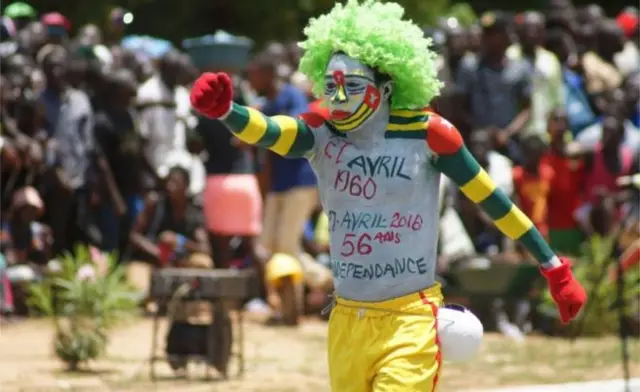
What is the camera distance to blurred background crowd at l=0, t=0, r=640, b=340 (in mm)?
13141

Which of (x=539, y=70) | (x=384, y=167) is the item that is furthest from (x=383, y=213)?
(x=539, y=70)

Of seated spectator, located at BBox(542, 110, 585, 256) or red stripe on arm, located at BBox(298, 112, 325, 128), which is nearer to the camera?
red stripe on arm, located at BBox(298, 112, 325, 128)

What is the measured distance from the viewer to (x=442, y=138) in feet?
21.9

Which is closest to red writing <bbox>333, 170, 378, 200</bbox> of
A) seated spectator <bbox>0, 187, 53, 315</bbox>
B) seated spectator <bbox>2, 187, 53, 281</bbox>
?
seated spectator <bbox>0, 187, 53, 315</bbox>

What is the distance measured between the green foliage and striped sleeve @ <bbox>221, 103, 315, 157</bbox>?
6069 mm

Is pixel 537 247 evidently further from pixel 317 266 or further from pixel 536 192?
pixel 536 192

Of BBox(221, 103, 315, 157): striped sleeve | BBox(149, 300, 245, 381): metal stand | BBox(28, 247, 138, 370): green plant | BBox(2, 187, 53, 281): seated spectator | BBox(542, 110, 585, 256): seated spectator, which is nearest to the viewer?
BBox(221, 103, 315, 157): striped sleeve

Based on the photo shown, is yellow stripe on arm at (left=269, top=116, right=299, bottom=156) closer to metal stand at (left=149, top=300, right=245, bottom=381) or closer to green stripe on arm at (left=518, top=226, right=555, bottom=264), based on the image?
green stripe on arm at (left=518, top=226, right=555, bottom=264)

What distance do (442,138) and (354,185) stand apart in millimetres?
392

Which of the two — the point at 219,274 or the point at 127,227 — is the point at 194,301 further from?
the point at 127,227

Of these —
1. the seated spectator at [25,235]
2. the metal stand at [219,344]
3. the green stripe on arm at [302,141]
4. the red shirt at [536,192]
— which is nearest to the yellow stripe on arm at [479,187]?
the green stripe on arm at [302,141]

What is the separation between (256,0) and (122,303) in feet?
36.3

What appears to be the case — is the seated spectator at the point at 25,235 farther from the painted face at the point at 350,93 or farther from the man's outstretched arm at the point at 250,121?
the painted face at the point at 350,93

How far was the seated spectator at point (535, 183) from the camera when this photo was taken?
1377 centimetres
